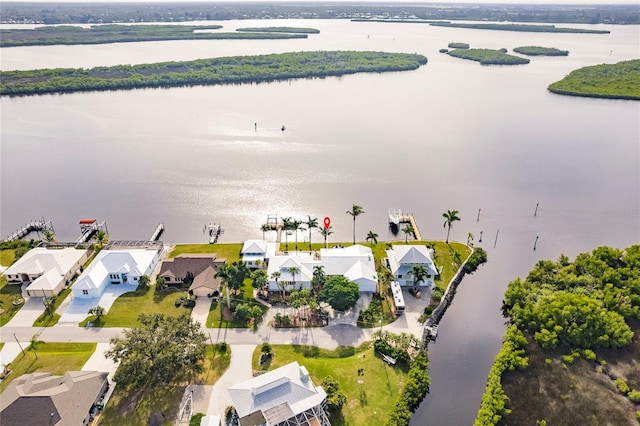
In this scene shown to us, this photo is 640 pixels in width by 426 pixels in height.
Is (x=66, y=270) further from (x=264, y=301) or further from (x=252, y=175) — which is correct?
(x=252, y=175)

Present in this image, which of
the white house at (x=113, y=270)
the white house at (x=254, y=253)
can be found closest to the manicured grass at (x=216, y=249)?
the white house at (x=254, y=253)

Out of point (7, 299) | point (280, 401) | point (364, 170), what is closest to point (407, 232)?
point (364, 170)

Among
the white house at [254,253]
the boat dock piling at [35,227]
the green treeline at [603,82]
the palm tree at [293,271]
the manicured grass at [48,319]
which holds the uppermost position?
the green treeline at [603,82]

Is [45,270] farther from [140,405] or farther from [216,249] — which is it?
[140,405]

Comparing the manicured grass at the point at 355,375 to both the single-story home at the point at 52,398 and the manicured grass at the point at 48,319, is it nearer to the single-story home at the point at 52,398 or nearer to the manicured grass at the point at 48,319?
the single-story home at the point at 52,398


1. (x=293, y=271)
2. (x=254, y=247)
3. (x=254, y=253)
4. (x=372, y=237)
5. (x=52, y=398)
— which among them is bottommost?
(x=254, y=253)

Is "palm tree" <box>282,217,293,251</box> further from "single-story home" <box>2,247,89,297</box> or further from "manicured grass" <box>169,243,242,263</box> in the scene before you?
"single-story home" <box>2,247,89,297</box>
